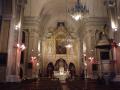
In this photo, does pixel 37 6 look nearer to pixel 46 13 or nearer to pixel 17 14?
pixel 46 13

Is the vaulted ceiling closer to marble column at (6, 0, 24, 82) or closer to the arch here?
the arch

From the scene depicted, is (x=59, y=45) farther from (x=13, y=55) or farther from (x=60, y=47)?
(x=13, y=55)

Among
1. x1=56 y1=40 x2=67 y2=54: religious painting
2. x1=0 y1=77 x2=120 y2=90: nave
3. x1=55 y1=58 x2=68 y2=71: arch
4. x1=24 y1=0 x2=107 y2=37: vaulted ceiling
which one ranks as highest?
x1=24 y1=0 x2=107 y2=37: vaulted ceiling

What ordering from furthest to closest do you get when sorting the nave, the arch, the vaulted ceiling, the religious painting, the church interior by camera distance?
the religious painting → the arch → the vaulted ceiling → the church interior → the nave

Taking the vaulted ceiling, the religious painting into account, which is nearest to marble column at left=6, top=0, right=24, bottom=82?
the vaulted ceiling

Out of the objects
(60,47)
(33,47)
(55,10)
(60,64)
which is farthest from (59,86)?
(60,47)

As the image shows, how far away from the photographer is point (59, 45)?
32.0 m

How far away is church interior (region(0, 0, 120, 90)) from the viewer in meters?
12.7

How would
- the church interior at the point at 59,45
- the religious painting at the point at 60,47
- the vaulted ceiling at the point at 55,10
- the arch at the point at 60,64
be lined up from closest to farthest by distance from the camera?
the church interior at the point at 59,45 → the vaulted ceiling at the point at 55,10 → the arch at the point at 60,64 → the religious painting at the point at 60,47

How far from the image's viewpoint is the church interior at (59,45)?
1268 centimetres

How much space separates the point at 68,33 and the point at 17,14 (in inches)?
684

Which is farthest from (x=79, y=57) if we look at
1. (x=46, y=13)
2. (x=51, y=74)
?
(x=46, y=13)

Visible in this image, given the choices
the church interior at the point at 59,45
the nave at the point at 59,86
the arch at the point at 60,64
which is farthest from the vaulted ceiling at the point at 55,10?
the nave at the point at 59,86

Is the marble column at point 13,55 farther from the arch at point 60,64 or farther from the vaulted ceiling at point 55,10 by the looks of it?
the arch at point 60,64
